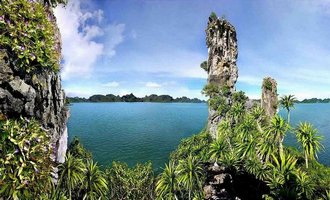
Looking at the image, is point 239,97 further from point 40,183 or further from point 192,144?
point 40,183

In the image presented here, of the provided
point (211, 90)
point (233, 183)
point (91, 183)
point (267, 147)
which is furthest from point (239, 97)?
point (91, 183)

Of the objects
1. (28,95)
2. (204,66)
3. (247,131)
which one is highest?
(204,66)

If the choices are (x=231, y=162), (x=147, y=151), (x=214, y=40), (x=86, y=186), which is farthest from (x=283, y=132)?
(x=147, y=151)

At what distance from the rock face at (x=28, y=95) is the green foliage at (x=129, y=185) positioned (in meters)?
14.9

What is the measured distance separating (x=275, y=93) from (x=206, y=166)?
76.7 feet

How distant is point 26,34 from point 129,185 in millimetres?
23768

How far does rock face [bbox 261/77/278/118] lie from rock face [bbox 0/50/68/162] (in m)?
43.9

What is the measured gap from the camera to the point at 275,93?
51.0m

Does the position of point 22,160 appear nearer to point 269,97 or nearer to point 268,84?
point 269,97

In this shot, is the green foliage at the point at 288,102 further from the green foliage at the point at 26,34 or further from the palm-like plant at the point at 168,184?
the green foliage at the point at 26,34

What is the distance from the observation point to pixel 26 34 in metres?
12.0

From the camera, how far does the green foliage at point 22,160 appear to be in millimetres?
10055

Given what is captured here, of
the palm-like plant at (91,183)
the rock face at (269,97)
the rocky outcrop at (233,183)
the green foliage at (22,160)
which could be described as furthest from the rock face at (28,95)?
the rock face at (269,97)

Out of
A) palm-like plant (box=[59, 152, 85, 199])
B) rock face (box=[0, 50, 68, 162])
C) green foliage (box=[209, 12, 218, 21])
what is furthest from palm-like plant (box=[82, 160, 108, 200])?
green foliage (box=[209, 12, 218, 21])
